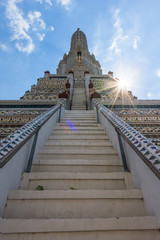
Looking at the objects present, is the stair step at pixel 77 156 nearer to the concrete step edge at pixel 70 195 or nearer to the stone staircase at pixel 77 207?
the stone staircase at pixel 77 207

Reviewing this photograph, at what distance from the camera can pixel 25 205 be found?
1.58 metres

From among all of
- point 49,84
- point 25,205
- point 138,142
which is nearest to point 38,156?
point 25,205

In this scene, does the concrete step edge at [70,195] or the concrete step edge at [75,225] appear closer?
the concrete step edge at [75,225]

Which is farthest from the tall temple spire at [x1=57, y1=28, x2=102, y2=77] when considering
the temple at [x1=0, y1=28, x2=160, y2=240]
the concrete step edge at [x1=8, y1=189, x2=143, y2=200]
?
the concrete step edge at [x1=8, y1=189, x2=143, y2=200]

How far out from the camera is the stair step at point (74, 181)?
1.95m

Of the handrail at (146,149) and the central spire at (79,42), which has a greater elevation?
the central spire at (79,42)

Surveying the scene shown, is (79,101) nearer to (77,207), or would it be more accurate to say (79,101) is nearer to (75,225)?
(77,207)

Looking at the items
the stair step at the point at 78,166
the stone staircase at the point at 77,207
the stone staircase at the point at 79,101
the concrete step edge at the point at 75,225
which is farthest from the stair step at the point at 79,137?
the stone staircase at the point at 79,101

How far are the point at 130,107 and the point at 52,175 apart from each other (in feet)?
15.6

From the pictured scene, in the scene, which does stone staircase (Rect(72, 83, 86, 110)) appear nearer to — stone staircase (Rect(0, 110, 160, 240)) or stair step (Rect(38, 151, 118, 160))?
stair step (Rect(38, 151, 118, 160))

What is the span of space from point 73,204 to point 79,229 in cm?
33

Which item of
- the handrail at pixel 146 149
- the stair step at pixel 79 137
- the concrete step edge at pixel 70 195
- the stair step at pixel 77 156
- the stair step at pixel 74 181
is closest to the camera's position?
the handrail at pixel 146 149

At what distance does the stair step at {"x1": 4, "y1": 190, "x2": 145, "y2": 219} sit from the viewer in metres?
1.53

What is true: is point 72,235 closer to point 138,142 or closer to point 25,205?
point 25,205
